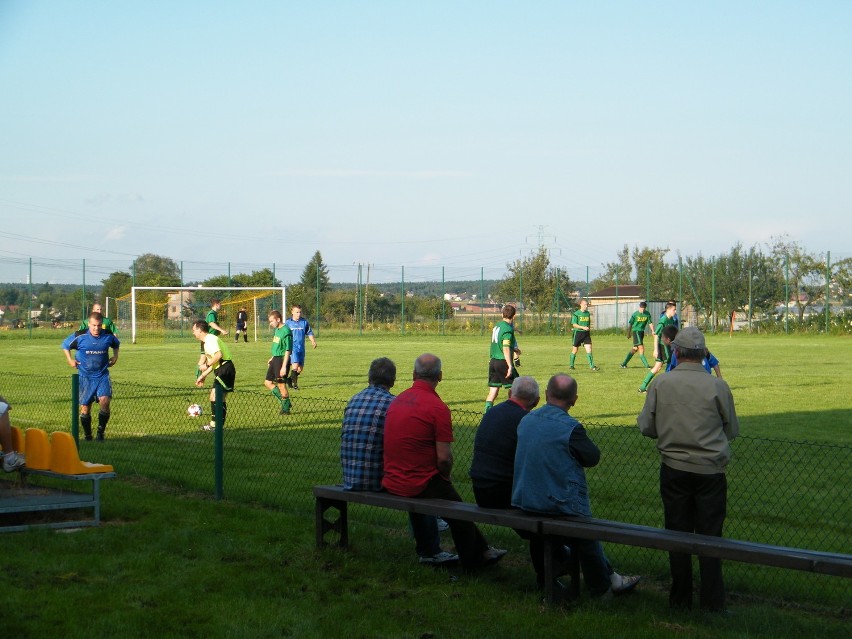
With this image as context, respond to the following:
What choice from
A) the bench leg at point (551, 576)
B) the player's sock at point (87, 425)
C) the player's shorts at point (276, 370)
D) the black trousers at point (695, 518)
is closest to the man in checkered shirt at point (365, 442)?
the bench leg at point (551, 576)

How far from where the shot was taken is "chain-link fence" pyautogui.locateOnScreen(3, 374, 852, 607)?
7.45m

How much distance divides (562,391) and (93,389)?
8.17 m

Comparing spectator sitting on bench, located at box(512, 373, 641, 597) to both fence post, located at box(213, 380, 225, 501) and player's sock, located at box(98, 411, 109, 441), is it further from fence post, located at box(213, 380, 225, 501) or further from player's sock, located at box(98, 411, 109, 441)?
player's sock, located at box(98, 411, 109, 441)

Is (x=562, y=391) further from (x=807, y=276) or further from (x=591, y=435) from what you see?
(x=807, y=276)

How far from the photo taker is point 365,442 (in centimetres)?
717

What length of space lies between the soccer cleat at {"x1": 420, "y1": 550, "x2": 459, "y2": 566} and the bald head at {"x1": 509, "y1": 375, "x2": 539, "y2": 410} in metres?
1.18

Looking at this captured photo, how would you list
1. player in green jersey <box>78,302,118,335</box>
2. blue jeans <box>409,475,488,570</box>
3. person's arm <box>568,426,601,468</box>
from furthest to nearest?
player in green jersey <box>78,302,118,335</box> → blue jeans <box>409,475,488,570</box> → person's arm <box>568,426,601,468</box>

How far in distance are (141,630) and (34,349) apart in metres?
33.7

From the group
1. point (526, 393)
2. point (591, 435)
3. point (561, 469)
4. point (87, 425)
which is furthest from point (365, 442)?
→ point (87, 425)

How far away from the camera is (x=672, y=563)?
6.04 m

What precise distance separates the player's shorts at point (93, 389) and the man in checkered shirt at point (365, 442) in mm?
6417

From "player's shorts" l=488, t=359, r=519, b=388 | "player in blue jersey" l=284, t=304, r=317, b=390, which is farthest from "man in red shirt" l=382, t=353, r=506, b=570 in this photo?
"player in blue jersey" l=284, t=304, r=317, b=390

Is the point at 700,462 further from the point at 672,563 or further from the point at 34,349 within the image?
the point at 34,349

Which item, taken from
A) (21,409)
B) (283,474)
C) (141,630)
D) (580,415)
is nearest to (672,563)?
(141,630)
